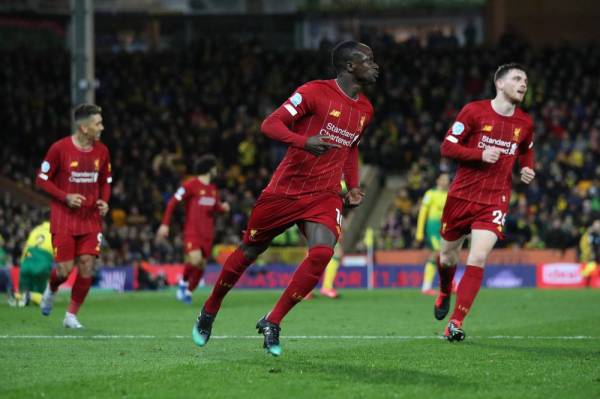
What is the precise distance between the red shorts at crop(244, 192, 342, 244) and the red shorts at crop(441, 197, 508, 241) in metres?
2.63

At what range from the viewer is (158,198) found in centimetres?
3438

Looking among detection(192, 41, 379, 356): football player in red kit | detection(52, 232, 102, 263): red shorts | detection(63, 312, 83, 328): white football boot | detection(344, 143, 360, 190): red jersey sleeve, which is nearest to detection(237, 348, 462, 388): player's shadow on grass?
detection(192, 41, 379, 356): football player in red kit

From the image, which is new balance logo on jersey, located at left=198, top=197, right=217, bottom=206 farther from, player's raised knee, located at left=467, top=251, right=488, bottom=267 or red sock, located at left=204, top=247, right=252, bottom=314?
red sock, located at left=204, top=247, right=252, bottom=314

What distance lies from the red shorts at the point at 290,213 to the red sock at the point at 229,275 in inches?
10.3

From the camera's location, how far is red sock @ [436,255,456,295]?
40.4ft

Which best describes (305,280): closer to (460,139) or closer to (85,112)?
(460,139)

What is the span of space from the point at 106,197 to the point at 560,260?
18.0 metres

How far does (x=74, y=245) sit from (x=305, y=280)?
5.13 metres

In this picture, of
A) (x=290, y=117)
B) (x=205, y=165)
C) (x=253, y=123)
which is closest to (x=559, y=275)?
(x=205, y=165)

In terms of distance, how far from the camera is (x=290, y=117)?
29.3ft

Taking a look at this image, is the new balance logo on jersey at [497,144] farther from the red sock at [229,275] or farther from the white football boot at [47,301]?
the white football boot at [47,301]

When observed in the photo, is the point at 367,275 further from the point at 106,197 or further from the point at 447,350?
the point at 447,350

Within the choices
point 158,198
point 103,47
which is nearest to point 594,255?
point 158,198

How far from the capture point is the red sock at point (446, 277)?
12.3m
